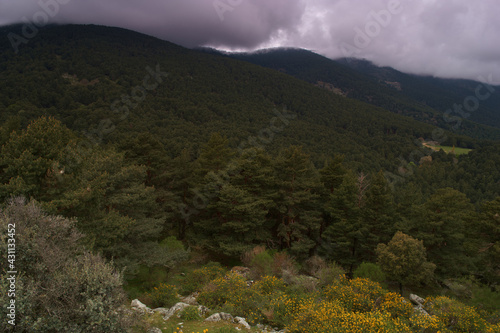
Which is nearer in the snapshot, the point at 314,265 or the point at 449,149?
the point at 314,265

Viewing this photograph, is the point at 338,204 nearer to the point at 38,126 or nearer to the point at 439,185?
the point at 38,126

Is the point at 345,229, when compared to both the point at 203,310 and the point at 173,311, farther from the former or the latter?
the point at 173,311

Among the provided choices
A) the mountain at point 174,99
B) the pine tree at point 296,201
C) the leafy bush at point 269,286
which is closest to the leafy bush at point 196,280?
the leafy bush at point 269,286

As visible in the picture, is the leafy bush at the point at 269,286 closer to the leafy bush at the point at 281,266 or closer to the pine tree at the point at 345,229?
the leafy bush at the point at 281,266

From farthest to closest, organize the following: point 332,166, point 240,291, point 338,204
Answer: point 332,166 < point 338,204 < point 240,291

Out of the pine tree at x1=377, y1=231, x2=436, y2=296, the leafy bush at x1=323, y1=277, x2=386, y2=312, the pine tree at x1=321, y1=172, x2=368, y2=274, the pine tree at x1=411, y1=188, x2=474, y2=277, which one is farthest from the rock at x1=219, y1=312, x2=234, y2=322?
the pine tree at x1=411, y1=188, x2=474, y2=277

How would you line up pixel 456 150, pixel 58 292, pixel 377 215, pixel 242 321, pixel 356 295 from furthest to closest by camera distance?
pixel 456 150, pixel 377 215, pixel 356 295, pixel 242 321, pixel 58 292

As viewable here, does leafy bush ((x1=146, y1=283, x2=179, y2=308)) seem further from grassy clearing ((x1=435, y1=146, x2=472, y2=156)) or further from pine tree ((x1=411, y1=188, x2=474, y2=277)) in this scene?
grassy clearing ((x1=435, y1=146, x2=472, y2=156))

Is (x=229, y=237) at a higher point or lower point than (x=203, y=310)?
lower

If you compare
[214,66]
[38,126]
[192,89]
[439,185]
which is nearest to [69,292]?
[38,126]

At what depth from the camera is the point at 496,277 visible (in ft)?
58.9

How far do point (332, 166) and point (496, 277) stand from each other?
1311 cm

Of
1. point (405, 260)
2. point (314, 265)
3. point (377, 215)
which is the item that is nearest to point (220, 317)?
point (314, 265)

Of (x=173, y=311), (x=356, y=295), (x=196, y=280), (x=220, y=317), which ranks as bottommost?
(x=196, y=280)
